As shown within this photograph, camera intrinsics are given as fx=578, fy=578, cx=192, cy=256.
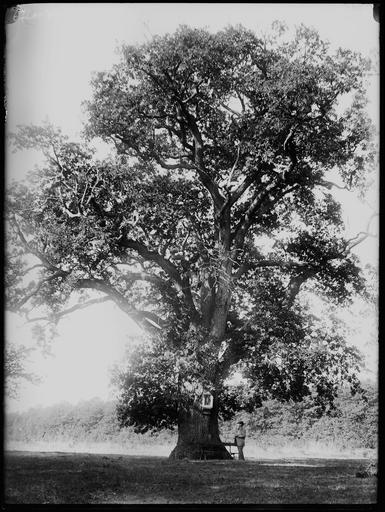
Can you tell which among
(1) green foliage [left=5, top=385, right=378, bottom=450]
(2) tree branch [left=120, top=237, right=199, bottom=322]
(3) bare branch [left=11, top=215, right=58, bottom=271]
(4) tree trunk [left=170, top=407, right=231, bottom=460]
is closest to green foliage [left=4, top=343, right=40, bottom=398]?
(3) bare branch [left=11, top=215, right=58, bottom=271]

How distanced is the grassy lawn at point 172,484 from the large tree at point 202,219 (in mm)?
4718

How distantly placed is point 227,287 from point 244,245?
2.90 meters

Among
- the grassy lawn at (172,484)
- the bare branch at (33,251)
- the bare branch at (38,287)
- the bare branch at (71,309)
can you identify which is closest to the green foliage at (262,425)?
the bare branch at (71,309)

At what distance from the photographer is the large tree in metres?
17.9

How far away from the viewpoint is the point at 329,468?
14758 mm

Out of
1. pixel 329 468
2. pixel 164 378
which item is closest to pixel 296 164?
pixel 164 378

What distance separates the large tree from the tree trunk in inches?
2.1

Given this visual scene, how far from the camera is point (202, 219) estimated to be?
814 inches

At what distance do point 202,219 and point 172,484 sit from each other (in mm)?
11244

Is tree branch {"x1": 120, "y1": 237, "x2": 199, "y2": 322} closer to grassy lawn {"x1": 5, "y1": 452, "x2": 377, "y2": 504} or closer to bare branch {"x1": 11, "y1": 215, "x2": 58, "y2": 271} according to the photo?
bare branch {"x1": 11, "y1": 215, "x2": 58, "y2": 271}

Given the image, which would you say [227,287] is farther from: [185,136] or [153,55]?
[153,55]

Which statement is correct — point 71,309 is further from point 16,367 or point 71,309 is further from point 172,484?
point 172,484

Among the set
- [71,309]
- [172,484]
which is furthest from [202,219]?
[172,484]

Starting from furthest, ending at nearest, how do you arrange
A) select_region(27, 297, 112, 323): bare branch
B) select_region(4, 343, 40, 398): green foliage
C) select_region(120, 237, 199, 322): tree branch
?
1. select_region(120, 237, 199, 322): tree branch
2. select_region(27, 297, 112, 323): bare branch
3. select_region(4, 343, 40, 398): green foliage
